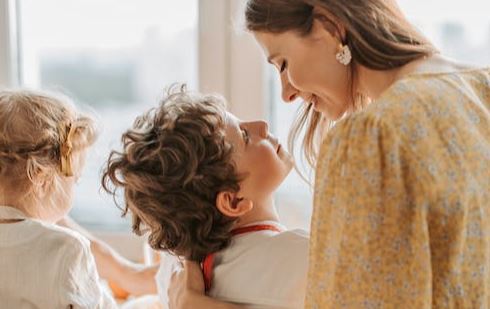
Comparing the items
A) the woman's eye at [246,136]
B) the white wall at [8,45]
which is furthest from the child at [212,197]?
the white wall at [8,45]

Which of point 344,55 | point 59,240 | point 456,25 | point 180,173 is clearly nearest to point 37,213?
point 59,240

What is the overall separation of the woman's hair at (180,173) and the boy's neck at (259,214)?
4cm

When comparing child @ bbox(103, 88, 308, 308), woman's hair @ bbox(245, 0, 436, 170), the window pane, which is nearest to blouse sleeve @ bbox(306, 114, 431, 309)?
woman's hair @ bbox(245, 0, 436, 170)

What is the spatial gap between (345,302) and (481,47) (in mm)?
1009

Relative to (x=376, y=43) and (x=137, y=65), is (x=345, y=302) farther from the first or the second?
(x=137, y=65)

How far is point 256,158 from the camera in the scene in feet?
4.66

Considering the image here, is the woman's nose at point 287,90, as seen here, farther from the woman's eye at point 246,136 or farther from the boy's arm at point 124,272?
the boy's arm at point 124,272

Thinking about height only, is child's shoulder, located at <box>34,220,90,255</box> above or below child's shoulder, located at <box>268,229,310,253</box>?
below

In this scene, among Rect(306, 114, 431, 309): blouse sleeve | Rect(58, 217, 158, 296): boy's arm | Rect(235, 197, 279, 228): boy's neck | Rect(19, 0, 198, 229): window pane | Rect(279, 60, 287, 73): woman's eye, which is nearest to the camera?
Rect(306, 114, 431, 309): blouse sleeve

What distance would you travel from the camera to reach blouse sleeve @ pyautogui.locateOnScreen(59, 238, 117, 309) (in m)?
1.41

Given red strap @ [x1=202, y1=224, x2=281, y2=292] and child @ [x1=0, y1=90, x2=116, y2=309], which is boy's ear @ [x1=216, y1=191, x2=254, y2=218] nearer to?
red strap @ [x1=202, y1=224, x2=281, y2=292]

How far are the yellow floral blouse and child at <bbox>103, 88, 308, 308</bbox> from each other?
0.27 meters

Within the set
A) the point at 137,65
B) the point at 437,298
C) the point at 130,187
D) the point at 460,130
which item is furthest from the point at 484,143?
the point at 137,65

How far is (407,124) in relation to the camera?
3.40ft
